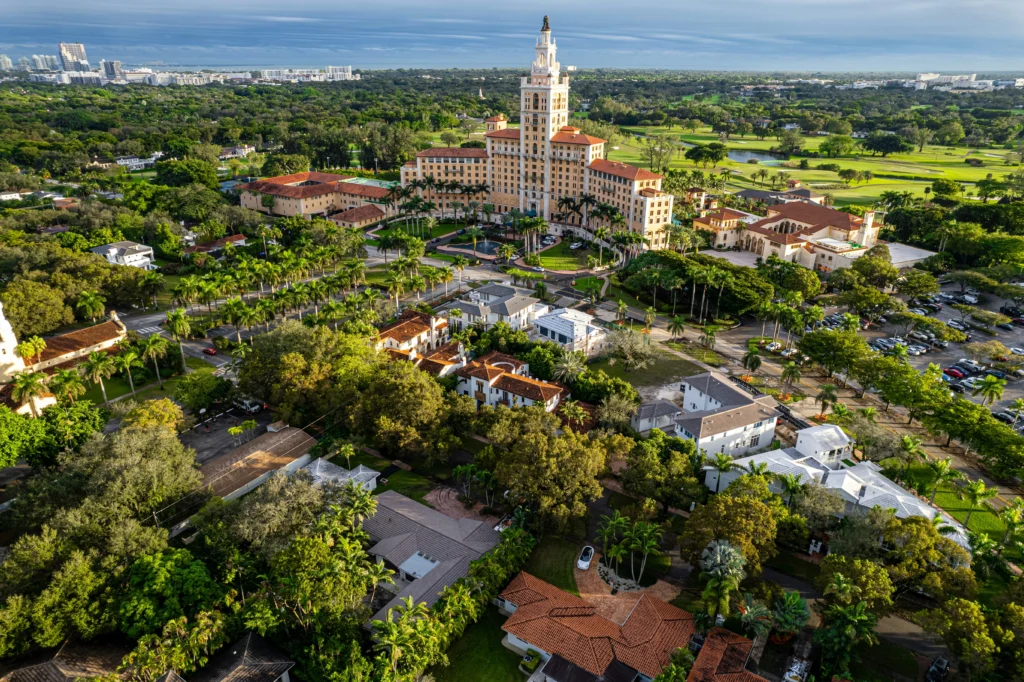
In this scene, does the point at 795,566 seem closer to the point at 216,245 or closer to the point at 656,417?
the point at 656,417

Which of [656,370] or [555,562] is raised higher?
[656,370]

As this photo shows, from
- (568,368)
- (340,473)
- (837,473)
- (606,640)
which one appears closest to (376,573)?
(606,640)

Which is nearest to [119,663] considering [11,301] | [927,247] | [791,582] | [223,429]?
Answer: [223,429]

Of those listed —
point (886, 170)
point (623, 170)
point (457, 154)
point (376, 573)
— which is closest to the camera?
point (376, 573)

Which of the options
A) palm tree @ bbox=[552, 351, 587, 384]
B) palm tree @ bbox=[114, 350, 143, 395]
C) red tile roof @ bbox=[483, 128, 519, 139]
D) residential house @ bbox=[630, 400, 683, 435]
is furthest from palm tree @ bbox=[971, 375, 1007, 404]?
red tile roof @ bbox=[483, 128, 519, 139]

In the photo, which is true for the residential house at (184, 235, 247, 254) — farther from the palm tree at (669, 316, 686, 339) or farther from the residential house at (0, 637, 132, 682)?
the residential house at (0, 637, 132, 682)

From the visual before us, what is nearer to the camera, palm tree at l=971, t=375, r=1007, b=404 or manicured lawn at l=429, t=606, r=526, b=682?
manicured lawn at l=429, t=606, r=526, b=682

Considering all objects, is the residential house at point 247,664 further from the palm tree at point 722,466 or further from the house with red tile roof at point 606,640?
the palm tree at point 722,466
